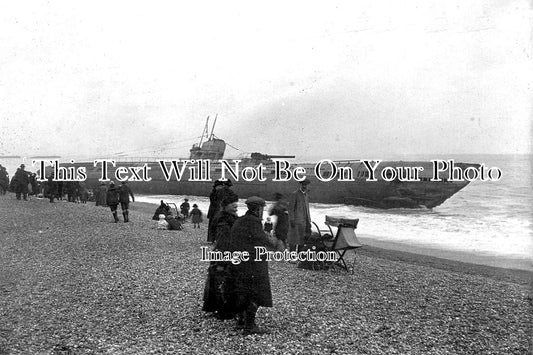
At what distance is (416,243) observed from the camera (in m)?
21.1

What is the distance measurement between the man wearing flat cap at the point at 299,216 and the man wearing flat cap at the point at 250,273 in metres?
4.20

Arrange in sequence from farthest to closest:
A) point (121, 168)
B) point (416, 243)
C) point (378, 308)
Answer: point (121, 168), point (416, 243), point (378, 308)

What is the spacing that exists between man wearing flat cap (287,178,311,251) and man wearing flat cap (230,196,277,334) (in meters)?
4.20

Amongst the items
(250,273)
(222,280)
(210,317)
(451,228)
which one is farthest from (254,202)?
(451,228)

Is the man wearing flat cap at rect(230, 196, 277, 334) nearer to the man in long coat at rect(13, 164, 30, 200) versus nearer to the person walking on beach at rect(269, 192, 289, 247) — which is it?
the person walking on beach at rect(269, 192, 289, 247)

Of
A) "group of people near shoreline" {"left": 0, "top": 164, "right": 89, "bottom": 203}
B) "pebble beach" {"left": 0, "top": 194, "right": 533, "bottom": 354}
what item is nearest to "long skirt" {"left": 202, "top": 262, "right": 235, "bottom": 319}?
"pebble beach" {"left": 0, "top": 194, "right": 533, "bottom": 354}

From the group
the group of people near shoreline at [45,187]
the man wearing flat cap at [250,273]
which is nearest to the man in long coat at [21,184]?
the group of people near shoreline at [45,187]

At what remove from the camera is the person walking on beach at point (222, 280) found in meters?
6.06

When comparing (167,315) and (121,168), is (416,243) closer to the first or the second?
(167,315)

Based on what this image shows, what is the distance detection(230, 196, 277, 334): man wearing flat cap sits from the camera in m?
5.82

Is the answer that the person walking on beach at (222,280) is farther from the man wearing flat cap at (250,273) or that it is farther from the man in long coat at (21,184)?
the man in long coat at (21,184)

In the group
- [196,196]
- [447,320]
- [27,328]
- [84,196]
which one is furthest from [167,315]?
[196,196]

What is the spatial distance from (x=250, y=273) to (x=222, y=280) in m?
0.48

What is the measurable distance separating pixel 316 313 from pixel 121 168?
153 feet
